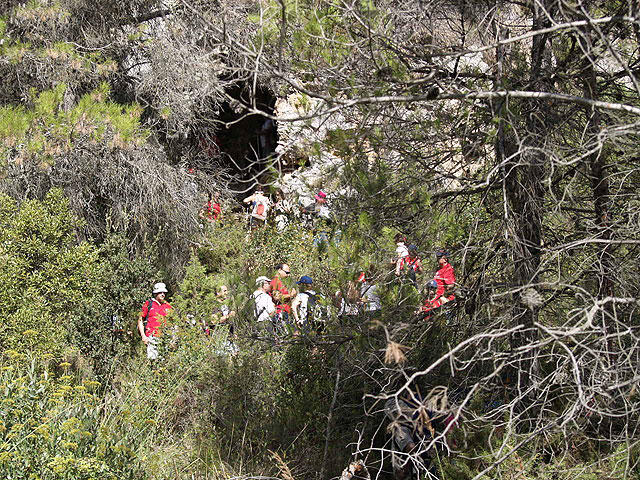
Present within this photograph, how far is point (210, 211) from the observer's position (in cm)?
1207

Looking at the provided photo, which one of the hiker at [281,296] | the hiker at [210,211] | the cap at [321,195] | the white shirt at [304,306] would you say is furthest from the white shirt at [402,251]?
the hiker at [210,211]

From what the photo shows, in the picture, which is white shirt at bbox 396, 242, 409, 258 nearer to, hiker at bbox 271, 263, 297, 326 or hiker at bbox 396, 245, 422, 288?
hiker at bbox 396, 245, 422, 288

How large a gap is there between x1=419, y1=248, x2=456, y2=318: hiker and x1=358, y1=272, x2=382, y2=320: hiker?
0.36 meters

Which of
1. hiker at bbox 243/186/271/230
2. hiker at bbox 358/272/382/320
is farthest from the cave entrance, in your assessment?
hiker at bbox 358/272/382/320

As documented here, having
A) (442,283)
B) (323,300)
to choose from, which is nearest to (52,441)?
(323,300)

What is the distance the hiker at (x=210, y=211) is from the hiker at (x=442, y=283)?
6.66 m

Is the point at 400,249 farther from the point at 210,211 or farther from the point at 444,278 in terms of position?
the point at 210,211

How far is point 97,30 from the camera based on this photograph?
37.0ft

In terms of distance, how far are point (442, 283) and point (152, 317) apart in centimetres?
410

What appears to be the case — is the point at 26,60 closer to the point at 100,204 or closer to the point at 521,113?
the point at 100,204

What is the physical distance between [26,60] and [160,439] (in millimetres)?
6401

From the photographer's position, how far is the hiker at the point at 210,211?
1195 cm

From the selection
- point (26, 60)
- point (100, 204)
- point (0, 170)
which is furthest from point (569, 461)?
point (26, 60)

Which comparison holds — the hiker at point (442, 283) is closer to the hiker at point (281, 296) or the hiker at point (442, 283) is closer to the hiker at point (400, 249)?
the hiker at point (400, 249)
